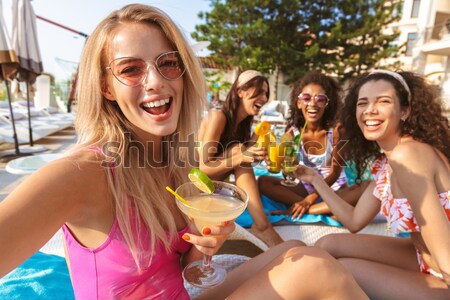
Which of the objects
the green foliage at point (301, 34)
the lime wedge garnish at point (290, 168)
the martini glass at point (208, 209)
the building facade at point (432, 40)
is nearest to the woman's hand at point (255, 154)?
the lime wedge garnish at point (290, 168)

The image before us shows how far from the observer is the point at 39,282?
1944 mm

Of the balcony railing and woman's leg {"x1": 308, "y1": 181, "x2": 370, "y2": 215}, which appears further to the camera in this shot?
the balcony railing

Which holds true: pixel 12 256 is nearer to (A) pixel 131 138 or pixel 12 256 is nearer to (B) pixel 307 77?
(A) pixel 131 138

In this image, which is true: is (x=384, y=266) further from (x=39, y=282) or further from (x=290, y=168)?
(x=39, y=282)

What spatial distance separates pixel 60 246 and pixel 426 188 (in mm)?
2832

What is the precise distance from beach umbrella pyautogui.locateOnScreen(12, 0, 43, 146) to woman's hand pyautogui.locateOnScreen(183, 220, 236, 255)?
613 cm

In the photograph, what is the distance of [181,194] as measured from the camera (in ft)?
4.68

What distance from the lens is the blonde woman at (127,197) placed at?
1021 millimetres

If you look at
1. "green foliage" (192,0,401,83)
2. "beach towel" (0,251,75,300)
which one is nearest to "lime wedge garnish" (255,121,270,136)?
"beach towel" (0,251,75,300)

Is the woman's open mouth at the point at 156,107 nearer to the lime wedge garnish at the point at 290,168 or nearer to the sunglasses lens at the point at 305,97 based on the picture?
the lime wedge garnish at the point at 290,168

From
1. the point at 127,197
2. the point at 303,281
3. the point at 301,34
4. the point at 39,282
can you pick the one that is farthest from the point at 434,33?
the point at 39,282

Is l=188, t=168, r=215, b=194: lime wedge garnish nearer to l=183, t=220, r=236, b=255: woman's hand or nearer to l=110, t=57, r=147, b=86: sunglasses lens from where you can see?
l=183, t=220, r=236, b=255: woman's hand

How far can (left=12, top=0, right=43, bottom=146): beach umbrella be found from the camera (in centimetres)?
563

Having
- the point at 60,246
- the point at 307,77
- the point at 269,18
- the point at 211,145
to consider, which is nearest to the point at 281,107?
the point at 269,18
